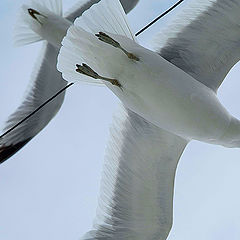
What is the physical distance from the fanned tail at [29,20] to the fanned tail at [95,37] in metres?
1.03

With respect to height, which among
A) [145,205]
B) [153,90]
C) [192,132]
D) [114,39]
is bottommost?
[145,205]

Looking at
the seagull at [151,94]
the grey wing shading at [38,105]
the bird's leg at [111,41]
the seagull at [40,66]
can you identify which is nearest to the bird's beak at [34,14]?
the seagull at [40,66]

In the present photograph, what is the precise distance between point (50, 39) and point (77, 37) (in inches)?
43.6

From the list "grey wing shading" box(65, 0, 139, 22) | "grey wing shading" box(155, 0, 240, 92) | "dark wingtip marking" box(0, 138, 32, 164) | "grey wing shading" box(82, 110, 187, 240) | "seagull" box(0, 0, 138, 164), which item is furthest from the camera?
"grey wing shading" box(65, 0, 139, 22)

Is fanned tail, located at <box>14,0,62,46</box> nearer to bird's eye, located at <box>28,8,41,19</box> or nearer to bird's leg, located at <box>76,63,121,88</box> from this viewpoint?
bird's eye, located at <box>28,8,41,19</box>

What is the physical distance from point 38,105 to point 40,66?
1.25ft

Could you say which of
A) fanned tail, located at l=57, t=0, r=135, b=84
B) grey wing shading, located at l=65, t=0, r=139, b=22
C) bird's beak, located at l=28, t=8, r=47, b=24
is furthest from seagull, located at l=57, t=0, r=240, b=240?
grey wing shading, located at l=65, t=0, r=139, b=22

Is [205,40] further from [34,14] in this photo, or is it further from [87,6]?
[87,6]

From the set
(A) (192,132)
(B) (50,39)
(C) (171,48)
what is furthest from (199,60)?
(B) (50,39)

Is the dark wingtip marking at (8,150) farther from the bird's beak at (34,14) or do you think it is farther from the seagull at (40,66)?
the bird's beak at (34,14)

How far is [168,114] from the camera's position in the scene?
4.59 meters

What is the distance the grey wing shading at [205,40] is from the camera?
15.7ft

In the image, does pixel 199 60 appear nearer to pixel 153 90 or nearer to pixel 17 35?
pixel 153 90

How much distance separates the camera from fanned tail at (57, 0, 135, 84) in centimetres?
449
